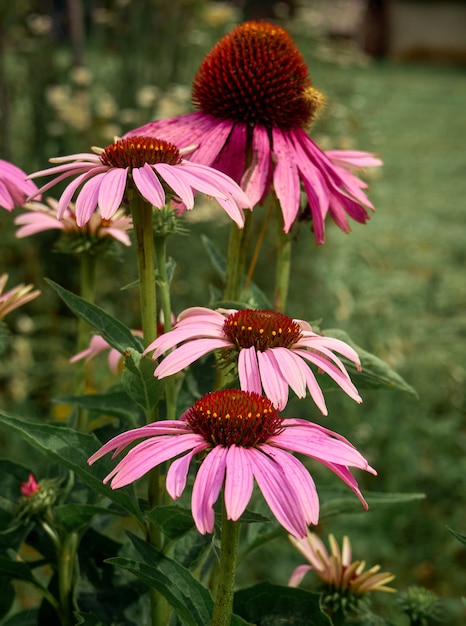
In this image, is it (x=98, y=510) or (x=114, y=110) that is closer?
(x=98, y=510)

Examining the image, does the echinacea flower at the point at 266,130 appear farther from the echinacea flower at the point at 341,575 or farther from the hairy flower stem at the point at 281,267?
the echinacea flower at the point at 341,575

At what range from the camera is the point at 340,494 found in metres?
0.77

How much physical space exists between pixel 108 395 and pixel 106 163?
0.69 feet

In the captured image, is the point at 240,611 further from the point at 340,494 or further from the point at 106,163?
the point at 106,163

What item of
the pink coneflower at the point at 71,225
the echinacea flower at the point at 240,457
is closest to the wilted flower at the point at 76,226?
the pink coneflower at the point at 71,225

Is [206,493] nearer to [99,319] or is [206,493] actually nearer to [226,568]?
[226,568]

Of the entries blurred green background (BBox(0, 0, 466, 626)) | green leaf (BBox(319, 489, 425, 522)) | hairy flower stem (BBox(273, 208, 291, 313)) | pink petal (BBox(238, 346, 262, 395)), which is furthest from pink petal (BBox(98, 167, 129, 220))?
blurred green background (BBox(0, 0, 466, 626))

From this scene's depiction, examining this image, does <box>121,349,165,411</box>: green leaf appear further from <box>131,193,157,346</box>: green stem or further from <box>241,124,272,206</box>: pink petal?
<box>241,124,272,206</box>: pink petal

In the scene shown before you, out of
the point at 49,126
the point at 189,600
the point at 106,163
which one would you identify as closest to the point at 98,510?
the point at 189,600

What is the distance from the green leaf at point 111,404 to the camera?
0.71m

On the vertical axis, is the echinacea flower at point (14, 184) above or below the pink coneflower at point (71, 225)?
above

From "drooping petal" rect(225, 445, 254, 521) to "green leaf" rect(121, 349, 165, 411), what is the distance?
0.11 meters

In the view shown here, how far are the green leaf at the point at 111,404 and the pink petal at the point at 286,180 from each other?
197 mm

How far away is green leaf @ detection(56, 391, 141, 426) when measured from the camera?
0.71 m
